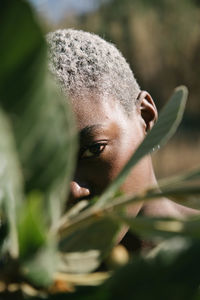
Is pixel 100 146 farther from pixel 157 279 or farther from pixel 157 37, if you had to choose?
pixel 157 37

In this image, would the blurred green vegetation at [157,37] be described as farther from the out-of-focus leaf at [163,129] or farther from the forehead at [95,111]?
the out-of-focus leaf at [163,129]

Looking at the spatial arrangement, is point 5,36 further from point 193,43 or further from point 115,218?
point 193,43

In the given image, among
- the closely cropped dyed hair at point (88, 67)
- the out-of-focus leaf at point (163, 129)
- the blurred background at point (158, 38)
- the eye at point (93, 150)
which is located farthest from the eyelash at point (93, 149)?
the blurred background at point (158, 38)

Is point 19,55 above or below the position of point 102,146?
above

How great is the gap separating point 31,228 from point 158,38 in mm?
8742

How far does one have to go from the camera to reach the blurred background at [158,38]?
311 inches

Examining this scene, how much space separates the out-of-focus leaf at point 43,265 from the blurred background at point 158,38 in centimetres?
678

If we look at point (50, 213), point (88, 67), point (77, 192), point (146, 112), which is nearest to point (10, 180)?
point (50, 213)

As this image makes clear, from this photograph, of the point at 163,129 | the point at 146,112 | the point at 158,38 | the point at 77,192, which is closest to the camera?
the point at 163,129

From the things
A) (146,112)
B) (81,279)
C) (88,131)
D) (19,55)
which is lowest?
(146,112)

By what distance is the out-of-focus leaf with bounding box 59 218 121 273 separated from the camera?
28 centimetres

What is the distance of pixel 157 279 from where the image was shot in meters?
0.25

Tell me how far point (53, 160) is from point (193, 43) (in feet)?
28.1

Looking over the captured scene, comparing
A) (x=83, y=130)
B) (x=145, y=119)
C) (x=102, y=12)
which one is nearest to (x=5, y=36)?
(x=83, y=130)
